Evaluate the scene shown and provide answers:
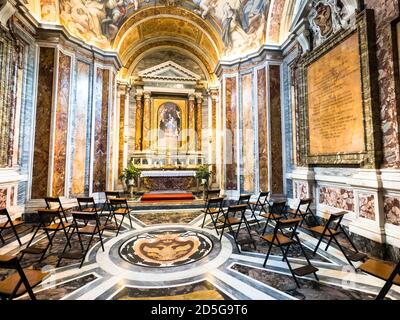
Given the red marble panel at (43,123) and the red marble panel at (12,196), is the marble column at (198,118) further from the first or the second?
the red marble panel at (12,196)

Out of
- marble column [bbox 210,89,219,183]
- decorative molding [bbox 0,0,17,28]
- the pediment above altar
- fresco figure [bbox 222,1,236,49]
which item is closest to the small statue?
fresco figure [bbox 222,1,236,49]

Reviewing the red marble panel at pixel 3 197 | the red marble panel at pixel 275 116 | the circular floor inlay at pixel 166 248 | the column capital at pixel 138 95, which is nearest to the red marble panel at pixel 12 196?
the red marble panel at pixel 3 197

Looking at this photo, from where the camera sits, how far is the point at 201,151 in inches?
476

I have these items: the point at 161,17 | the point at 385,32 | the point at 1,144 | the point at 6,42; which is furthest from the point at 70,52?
the point at 385,32

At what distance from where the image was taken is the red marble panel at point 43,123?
6160mm

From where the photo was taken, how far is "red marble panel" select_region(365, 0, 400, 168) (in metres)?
3.54

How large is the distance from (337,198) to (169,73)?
1080 centimetres

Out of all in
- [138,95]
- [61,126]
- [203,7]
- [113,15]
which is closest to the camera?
[61,126]

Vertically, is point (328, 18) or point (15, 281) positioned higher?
point (328, 18)

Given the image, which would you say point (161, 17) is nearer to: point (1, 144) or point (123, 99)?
point (123, 99)

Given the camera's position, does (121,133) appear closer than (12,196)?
No

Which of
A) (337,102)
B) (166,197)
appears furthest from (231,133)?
(337,102)

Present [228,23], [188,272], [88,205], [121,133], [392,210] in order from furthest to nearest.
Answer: [121,133], [228,23], [88,205], [392,210], [188,272]

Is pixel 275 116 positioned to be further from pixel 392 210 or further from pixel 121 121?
pixel 121 121
